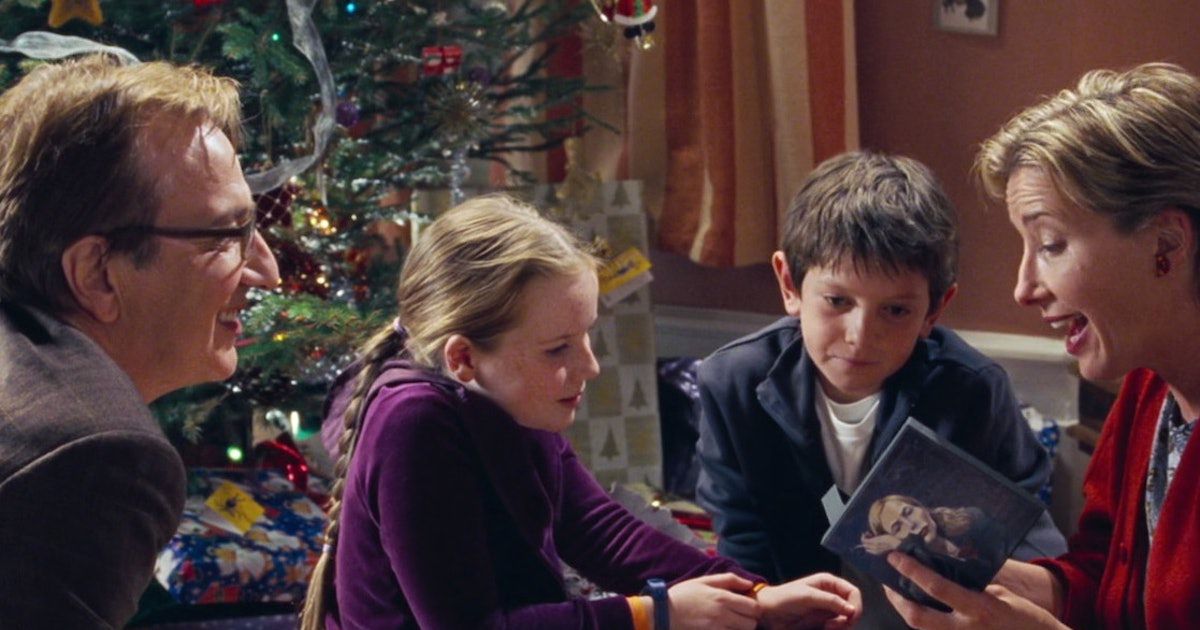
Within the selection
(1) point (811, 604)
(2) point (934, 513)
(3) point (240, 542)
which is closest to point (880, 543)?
(2) point (934, 513)

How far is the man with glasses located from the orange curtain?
2137 mm

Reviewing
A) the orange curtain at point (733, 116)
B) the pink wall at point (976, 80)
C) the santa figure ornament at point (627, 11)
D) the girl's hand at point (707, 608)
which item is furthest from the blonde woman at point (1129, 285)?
the orange curtain at point (733, 116)

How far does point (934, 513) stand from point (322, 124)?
4.61ft

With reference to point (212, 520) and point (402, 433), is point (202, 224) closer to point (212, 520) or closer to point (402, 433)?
point (402, 433)

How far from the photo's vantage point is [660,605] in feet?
5.83

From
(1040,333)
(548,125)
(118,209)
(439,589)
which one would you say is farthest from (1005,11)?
(118,209)

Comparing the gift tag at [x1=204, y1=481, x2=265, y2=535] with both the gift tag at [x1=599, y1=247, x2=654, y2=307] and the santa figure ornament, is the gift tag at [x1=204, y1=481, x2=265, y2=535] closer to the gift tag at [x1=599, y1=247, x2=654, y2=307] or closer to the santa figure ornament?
the gift tag at [x1=599, y1=247, x2=654, y2=307]

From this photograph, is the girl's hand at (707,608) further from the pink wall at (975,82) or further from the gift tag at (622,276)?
the gift tag at (622,276)

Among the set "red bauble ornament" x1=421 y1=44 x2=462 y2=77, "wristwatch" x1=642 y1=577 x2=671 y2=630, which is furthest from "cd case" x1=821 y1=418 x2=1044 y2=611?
"red bauble ornament" x1=421 y1=44 x2=462 y2=77

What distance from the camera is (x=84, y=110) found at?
4.42ft

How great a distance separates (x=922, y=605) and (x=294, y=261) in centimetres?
158

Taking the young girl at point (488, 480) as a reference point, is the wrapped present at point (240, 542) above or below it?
below

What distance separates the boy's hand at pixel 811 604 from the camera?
1.83 meters

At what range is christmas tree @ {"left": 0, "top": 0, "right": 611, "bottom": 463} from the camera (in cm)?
272
